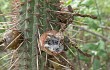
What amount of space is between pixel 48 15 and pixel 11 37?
0.30m

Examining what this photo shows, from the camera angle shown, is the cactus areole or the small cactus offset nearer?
the cactus areole

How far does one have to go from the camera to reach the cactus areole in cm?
193

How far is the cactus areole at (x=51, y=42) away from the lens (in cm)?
193

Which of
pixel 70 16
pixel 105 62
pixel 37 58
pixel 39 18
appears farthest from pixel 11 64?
pixel 105 62

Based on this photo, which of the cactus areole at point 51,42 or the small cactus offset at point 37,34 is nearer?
the cactus areole at point 51,42

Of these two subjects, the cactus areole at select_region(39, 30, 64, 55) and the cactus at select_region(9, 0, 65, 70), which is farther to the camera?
the cactus at select_region(9, 0, 65, 70)

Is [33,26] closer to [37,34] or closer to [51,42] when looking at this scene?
[37,34]

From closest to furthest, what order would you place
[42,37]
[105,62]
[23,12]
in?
[42,37]
[23,12]
[105,62]

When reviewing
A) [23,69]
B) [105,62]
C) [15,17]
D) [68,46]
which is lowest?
[105,62]

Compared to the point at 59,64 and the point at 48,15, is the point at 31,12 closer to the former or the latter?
the point at 48,15

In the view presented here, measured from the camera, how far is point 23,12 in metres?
2.11

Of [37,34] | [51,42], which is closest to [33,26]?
[37,34]

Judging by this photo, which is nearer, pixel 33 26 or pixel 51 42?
pixel 51 42

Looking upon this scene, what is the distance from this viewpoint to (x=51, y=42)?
1955mm
